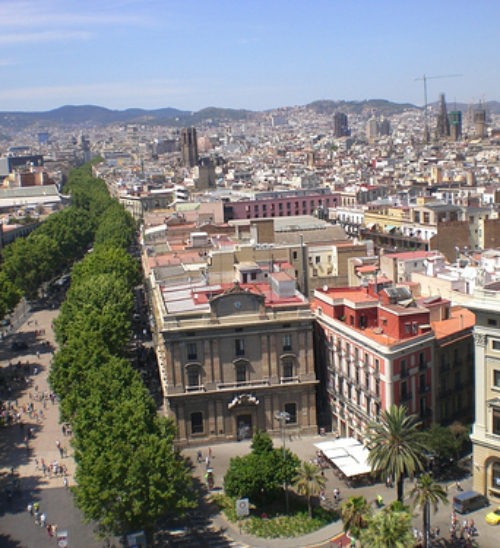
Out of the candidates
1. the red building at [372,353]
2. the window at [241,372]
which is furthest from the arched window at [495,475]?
the window at [241,372]

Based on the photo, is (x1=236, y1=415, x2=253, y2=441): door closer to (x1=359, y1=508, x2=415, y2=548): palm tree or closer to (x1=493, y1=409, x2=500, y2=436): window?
(x1=493, y1=409, x2=500, y2=436): window

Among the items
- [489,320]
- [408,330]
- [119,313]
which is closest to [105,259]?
[119,313]

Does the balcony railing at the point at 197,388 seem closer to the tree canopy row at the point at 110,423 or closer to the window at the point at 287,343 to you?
the tree canopy row at the point at 110,423

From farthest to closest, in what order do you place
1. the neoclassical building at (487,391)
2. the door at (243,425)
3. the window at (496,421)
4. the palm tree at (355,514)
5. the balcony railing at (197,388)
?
the door at (243,425), the balcony railing at (197,388), the window at (496,421), the neoclassical building at (487,391), the palm tree at (355,514)

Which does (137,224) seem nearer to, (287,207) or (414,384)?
(287,207)

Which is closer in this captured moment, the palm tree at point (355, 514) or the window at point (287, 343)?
the palm tree at point (355, 514)

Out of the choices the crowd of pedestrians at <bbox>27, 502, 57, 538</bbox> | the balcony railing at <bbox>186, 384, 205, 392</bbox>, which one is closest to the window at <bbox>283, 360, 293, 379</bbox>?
the balcony railing at <bbox>186, 384, 205, 392</bbox>

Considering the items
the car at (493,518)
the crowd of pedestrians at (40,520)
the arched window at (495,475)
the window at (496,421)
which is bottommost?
the crowd of pedestrians at (40,520)
